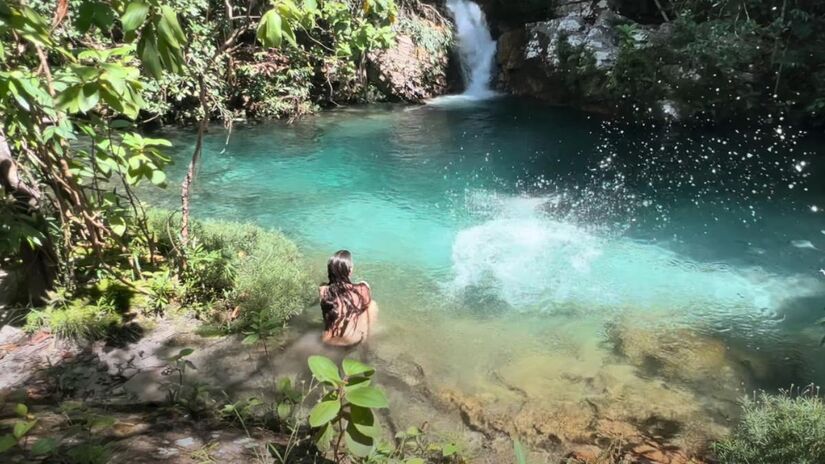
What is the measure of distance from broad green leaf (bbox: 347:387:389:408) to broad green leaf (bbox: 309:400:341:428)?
0.20 feet

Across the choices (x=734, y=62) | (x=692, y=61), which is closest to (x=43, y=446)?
(x=734, y=62)

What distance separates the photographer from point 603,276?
6.83 meters

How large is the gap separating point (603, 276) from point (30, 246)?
19.4 ft

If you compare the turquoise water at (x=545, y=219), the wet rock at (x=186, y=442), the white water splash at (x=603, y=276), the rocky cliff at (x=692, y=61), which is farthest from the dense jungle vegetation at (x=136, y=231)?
the rocky cliff at (x=692, y=61)

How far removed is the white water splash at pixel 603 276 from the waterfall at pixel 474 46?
11569mm

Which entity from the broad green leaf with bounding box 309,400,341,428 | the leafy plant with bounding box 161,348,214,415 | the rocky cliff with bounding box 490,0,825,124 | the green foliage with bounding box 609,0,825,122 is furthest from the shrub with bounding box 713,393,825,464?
the green foliage with bounding box 609,0,825,122

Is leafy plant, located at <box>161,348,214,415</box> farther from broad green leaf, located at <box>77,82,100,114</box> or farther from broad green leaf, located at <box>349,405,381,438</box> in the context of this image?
broad green leaf, located at <box>349,405,381,438</box>

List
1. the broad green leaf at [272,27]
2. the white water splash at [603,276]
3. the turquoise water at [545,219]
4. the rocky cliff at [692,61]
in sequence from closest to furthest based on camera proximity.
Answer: the broad green leaf at [272,27], the turquoise water at [545,219], the white water splash at [603,276], the rocky cliff at [692,61]

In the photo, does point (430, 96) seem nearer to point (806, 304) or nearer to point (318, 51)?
point (318, 51)

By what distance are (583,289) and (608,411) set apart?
2282 millimetres

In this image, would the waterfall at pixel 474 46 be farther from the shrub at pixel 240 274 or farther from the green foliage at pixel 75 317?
the green foliage at pixel 75 317

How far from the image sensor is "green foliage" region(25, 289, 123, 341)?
4.30 m

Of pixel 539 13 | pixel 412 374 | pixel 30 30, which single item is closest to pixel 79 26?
pixel 30 30

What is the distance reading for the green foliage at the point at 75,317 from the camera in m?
4.30
